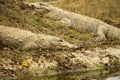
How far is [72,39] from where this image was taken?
846 inches

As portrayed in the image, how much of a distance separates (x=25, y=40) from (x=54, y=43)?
149cm

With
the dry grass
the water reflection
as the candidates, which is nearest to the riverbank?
the water reflection

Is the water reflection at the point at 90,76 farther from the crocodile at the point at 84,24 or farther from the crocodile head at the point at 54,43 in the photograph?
the crocodile at the point at 84,24

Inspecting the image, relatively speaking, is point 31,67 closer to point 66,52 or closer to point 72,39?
point 66,52

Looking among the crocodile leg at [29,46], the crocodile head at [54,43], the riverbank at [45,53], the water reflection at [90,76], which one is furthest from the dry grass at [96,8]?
the crocodile leg at [29,46]

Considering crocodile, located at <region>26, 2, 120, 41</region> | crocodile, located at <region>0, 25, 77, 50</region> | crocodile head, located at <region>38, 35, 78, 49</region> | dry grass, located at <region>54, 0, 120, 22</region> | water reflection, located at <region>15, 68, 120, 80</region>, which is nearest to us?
water reflection, located at <region>15, 68, 120, 80</region>

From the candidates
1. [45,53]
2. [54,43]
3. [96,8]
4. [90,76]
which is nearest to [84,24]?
[54,43]

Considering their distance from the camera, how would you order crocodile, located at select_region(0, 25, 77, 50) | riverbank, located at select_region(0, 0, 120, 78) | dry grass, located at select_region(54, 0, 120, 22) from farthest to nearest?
dry grass, located at select_region(54, 0, 120, 22)
crocodile, located at select_region(0, 25, 77, 50)
riverbank, located at select_region(0, 0, 120, 78)

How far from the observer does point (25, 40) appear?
18844mm

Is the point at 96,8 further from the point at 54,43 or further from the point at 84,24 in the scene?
the point at 54,43

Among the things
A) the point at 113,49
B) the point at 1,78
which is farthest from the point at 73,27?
the point at 1,78

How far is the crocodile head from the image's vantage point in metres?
19.4

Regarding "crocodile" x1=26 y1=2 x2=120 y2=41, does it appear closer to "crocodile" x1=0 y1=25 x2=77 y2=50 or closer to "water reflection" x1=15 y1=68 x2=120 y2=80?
"crocodile" x1=0 y1=25 x2=77 y2=50

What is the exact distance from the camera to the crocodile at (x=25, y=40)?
18.5m
